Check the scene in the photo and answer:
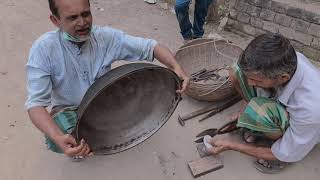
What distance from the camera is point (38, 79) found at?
6.41 feet

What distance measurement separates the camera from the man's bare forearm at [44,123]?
1819 millimetres

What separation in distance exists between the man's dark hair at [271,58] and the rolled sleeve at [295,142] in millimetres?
316

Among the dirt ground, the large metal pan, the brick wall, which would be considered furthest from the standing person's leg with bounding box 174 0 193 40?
the large metal pan

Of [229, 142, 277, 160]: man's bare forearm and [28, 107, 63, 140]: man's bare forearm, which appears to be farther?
[229, 142, 277, 160]: man's bare forearm

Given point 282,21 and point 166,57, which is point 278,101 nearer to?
point 166,57

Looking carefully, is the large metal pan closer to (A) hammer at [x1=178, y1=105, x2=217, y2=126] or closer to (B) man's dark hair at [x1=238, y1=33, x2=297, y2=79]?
(B) man's dark hair at [x1=238, y1=33, x2=297, y2=79]

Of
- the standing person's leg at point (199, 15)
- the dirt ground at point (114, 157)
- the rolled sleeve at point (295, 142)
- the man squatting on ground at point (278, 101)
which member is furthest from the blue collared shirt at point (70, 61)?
the standing person's leg at point (199, 15)

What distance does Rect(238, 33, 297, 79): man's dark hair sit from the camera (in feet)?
6.44

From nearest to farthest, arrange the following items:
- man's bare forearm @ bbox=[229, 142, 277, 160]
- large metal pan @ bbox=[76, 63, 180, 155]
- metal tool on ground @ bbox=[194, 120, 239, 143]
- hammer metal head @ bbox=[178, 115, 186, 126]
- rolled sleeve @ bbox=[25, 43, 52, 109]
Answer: rolled sleeve @ bbox=[25, 43, 52, 109], large metal pan @ bbox=[76, 63, 180, 155], man's bare forearm @ bbox=[229, 142, 277, 160], metal tool on ground @ bbox=[194, 120, 239, 143], hammer metal head @ bbox=[178, 115, 186, 126]

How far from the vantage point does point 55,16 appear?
189cm

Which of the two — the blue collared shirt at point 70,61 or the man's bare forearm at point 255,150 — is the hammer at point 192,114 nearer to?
the man's bare forearm at point 255,150

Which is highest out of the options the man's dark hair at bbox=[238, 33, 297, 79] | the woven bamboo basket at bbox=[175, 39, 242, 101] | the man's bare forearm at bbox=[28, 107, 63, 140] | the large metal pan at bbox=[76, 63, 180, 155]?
the man's dark hair at bbox=[238, 33, 297, 79]

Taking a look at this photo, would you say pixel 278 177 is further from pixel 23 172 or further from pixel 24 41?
pixel 24 41

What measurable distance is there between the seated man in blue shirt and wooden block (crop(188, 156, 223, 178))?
25.2 inches
